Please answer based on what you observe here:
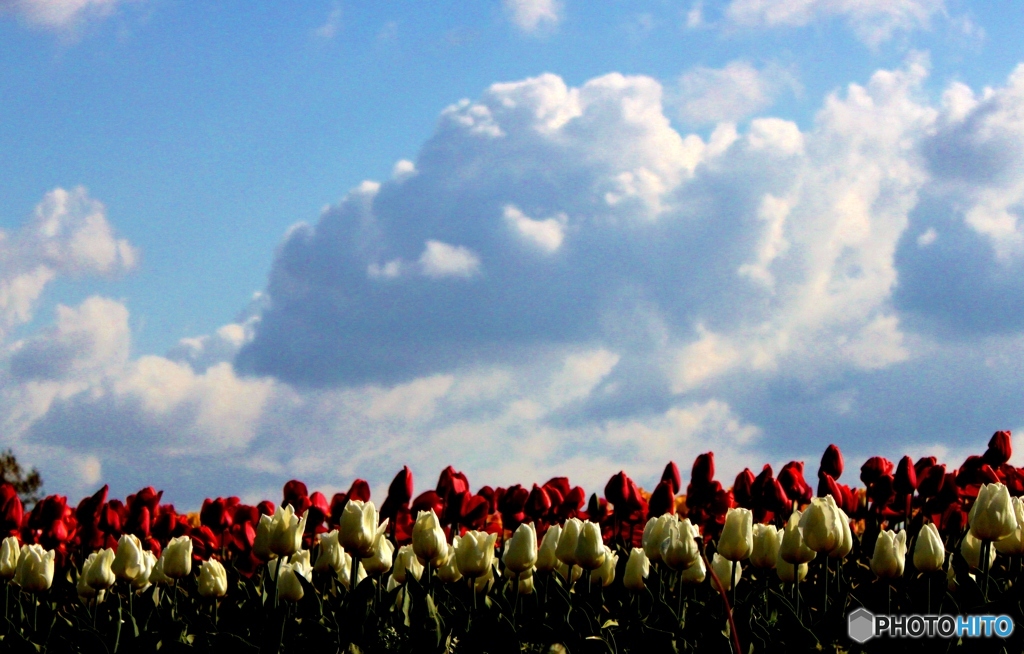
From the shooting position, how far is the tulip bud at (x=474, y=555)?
5293 mm

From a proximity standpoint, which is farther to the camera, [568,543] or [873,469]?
[873,469]

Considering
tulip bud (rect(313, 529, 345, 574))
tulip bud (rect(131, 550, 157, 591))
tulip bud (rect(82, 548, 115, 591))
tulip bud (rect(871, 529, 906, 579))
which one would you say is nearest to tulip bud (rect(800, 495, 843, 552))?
tulip bud (rect(871, 529, 906, 579))

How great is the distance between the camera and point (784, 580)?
5555 mm

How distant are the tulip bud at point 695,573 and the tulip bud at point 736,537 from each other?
32 cm

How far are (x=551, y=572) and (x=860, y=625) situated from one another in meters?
1.64

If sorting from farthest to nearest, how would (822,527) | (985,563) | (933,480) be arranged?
1. (933,480)
2. (985,563)
3. (822,527)

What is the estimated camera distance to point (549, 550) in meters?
5.56

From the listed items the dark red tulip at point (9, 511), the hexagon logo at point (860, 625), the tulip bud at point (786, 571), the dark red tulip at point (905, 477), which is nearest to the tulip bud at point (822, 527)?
the hexagon logo at point (860, 625)

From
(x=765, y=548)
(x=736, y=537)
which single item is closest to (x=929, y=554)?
(x=765, y=548)

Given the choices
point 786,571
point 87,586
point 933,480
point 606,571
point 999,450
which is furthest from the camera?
point 999,450

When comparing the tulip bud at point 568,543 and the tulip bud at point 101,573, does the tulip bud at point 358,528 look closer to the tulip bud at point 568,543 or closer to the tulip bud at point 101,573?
the tulip bud at point 568,543

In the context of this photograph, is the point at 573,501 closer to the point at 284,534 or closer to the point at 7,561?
the point at 284,534

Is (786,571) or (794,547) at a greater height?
(794,547)

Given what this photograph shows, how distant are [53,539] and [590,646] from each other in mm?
4452
